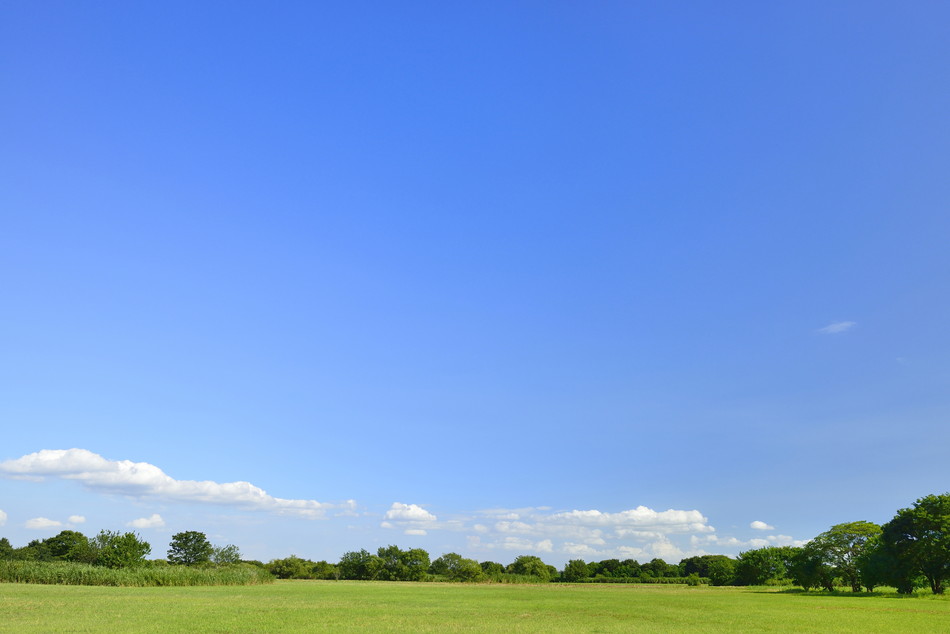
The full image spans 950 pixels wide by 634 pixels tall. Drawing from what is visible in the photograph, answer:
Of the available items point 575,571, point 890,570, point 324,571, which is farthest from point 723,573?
point 324,571

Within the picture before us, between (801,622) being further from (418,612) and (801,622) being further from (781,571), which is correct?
(781,571)

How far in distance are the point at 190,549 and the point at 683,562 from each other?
119 meters

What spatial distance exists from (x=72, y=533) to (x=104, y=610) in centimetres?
10779

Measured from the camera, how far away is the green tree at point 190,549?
117 m

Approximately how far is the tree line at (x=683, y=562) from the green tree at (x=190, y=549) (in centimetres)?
19

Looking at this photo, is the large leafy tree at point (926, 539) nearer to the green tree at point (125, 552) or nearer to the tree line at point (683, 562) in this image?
the tree line at point (683, 562)

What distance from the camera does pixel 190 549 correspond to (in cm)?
11838

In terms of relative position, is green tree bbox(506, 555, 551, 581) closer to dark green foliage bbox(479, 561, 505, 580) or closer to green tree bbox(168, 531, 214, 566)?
dark green foliage bbox(479, 561, 505, 580)

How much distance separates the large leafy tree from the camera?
54.0 meters

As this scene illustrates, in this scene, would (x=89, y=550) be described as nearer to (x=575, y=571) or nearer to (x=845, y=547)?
(x=575, y=571)

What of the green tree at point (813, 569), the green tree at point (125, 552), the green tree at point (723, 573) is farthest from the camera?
the green tree at point (723, 573)

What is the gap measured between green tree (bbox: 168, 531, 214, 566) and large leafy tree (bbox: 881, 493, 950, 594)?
113 m

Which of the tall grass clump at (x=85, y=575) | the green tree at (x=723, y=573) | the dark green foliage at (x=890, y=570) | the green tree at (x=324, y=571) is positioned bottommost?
the green tree at (x=324, y=571)

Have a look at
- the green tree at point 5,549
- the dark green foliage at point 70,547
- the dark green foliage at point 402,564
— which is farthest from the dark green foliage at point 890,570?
the green tree at point 5,549
